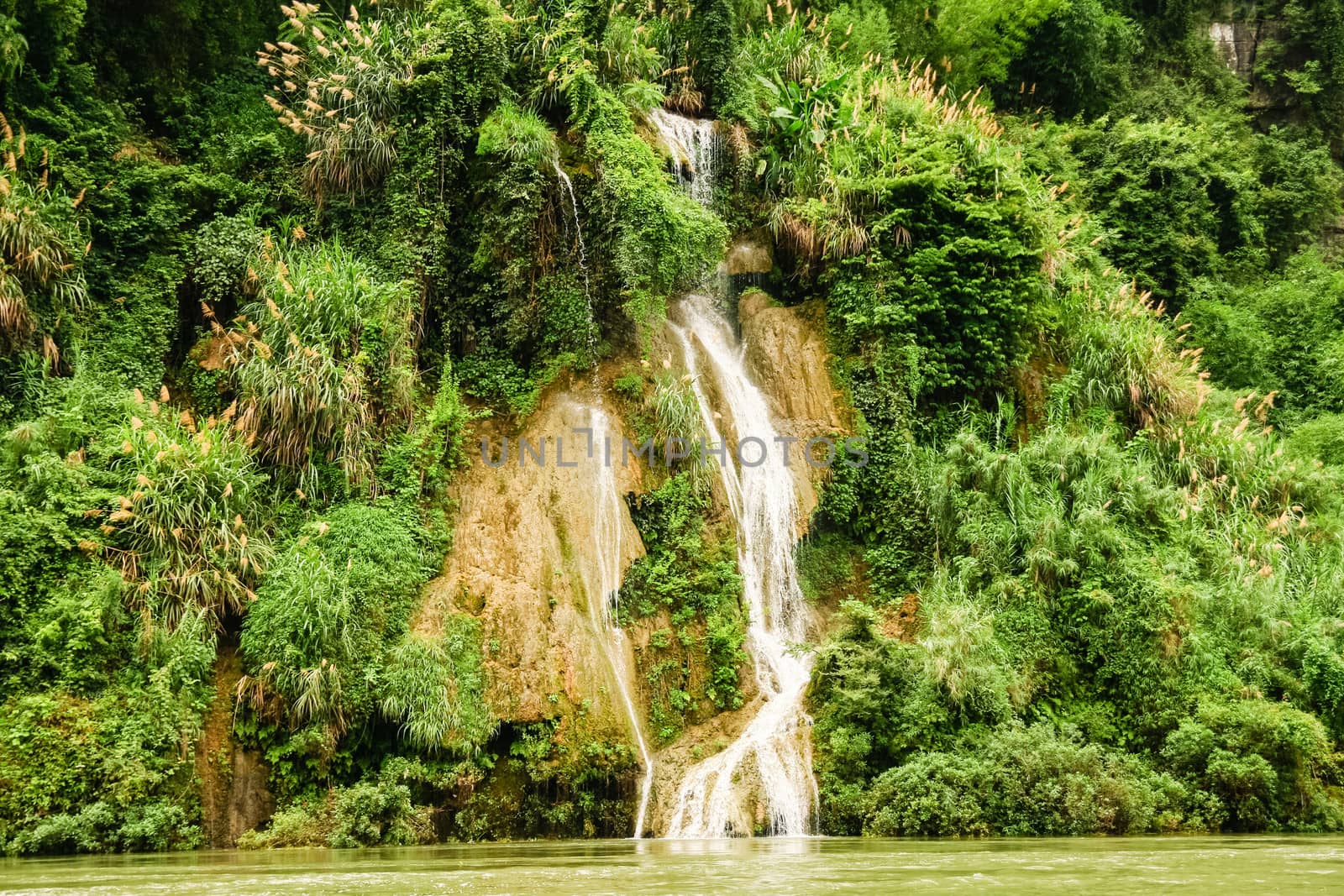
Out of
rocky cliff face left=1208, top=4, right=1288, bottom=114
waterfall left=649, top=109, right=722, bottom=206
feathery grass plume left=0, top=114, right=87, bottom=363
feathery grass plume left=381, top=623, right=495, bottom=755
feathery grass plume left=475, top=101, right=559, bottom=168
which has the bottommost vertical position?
feathery grass plume left=381, top=623, right=495, bottom=755

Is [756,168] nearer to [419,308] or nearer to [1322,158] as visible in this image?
[419,308]

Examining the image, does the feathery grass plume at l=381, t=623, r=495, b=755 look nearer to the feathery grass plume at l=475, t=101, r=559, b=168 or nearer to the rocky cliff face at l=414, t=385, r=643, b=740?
the rocky cliff face at l=414, t=385, r=643, b=740

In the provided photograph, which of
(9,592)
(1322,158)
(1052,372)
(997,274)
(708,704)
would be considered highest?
(1322,158)

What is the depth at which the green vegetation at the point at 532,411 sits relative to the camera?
40.8ft

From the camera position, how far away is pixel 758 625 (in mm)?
15492

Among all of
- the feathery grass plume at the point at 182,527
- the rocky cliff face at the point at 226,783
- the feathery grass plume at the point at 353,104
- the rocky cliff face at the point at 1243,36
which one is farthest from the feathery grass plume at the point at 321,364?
the rocky cliff face at the point at 1243,36

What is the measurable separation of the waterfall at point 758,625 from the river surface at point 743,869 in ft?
5.32

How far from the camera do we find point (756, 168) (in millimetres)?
19766

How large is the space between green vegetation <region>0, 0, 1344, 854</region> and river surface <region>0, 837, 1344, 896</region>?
5.66ft

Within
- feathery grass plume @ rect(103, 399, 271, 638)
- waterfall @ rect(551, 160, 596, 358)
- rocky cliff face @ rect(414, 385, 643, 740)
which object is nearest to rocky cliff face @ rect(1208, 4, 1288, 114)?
waterfall @ rect(551, 160, 596, 358)

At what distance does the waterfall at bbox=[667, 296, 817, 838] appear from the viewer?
12781 millimetres

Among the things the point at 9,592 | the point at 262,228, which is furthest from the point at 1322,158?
the point at 9,592

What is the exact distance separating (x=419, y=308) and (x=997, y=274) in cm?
952

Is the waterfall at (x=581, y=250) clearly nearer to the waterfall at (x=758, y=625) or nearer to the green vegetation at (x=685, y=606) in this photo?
the waterfall at (x=758, y=625)
